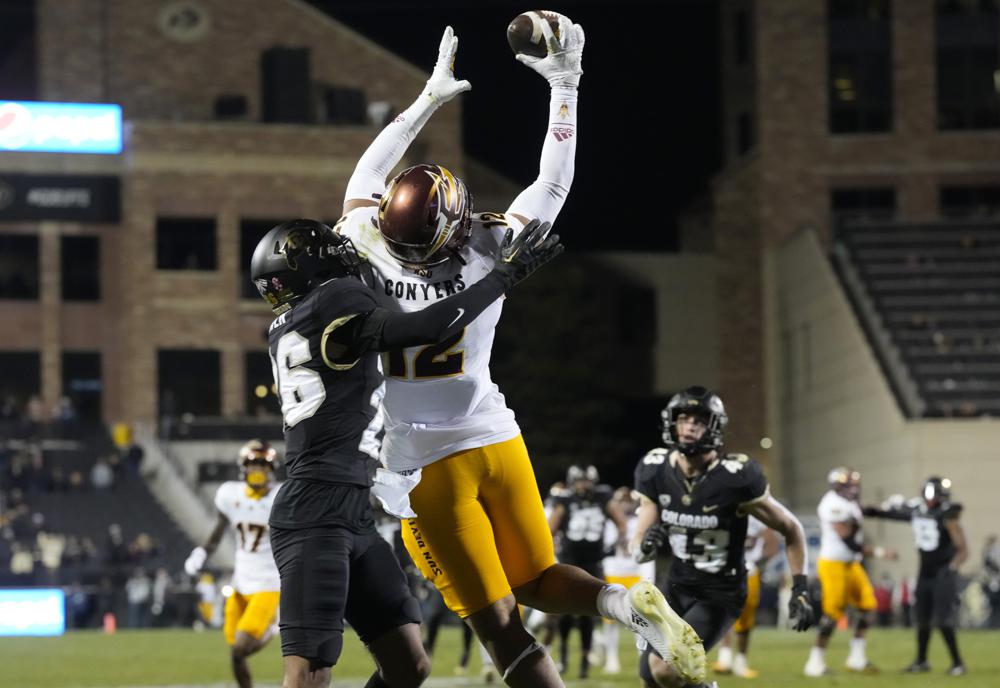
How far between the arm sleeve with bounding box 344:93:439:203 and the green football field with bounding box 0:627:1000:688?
8.88 meters

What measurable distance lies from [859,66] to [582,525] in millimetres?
27820

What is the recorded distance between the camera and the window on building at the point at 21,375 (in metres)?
42.4

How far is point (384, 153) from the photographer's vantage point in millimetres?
7449

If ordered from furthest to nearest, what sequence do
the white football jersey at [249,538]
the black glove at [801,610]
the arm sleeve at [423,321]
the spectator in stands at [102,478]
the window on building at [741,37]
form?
the window on building at [741,37] < the spectator in stands at [102,478] < the white football jersey at [249,538] < the black glove at [801,610] < the arm sleeve at [423,321]

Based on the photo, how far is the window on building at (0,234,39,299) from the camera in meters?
42.5

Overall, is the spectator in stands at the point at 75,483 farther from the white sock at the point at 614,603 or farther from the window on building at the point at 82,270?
the white sock at the point at 614,603

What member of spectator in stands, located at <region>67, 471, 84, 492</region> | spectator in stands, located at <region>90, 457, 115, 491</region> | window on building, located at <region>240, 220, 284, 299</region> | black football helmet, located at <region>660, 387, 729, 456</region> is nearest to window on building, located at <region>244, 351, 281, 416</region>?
window on building, located at <region>240, 220, 284, 299</region>

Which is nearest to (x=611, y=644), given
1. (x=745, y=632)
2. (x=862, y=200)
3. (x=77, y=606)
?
(x=745, y=632)

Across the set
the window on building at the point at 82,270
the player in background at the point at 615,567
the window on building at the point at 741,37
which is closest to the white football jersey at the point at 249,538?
the player in background at the point at 615,567

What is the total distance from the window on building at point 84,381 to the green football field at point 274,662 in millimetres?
16212

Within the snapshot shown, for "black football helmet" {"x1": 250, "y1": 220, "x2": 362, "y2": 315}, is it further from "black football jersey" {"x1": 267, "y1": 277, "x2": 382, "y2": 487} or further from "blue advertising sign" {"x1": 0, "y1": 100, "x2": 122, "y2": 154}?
"blue advertising sign" {"x1": 0, "y1": 100, "x2": 122, "y2": 154}

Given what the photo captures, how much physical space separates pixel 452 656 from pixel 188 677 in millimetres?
4117

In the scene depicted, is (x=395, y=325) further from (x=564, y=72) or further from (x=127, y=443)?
(x=127, y=443)

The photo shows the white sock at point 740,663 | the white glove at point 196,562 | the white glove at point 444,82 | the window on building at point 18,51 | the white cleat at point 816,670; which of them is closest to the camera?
the white glove at point 444,82
